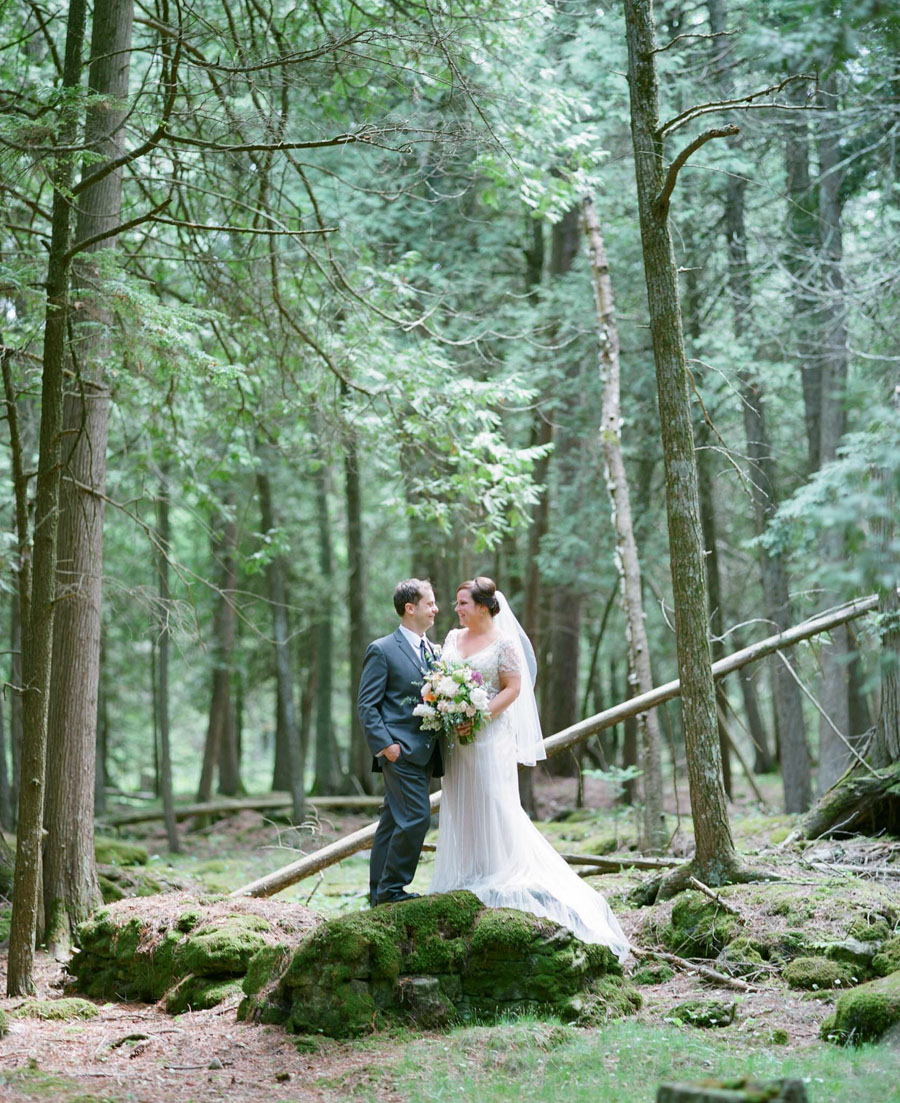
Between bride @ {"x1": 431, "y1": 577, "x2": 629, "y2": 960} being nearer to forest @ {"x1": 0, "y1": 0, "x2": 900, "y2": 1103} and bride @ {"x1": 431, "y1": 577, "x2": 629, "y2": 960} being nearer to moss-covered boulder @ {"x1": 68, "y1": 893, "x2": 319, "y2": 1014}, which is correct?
forest @ {"x1": 0, "y1": 0, "x2": 900, "y2": 1103}

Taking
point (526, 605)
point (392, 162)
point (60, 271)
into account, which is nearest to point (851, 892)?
point (60, 271)

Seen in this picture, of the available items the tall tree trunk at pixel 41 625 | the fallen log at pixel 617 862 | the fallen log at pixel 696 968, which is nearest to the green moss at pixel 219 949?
the tall tree trunk at pixel 41 625

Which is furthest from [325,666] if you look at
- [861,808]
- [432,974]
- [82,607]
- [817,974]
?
[817,974]

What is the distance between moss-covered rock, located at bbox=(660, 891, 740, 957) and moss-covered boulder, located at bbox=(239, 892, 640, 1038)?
925 millimetres

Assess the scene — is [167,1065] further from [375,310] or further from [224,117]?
[375,310]

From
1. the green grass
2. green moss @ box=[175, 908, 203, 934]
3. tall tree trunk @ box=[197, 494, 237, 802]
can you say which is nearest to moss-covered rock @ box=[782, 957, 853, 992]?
the green grass

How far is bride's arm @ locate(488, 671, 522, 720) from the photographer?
691 centimetres

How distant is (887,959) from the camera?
6266mm

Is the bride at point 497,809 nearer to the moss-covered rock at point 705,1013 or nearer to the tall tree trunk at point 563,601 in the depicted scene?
the moss-covered rock at point 705,1013

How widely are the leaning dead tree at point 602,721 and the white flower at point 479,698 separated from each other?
261cm

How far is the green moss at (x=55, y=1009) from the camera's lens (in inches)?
260

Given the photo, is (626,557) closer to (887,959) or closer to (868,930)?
(868,930)

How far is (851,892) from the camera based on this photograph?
23.6 feet

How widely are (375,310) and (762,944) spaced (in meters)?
6.59
